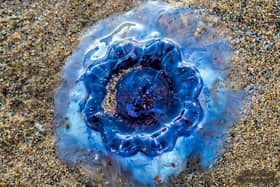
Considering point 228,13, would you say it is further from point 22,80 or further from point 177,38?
point 22,80

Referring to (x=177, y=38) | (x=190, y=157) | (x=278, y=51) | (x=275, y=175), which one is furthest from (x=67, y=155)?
(x=278, y=51)

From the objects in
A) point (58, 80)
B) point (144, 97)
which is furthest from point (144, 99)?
point (58, 80)

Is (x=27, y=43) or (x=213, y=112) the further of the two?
(x=27, y=43)

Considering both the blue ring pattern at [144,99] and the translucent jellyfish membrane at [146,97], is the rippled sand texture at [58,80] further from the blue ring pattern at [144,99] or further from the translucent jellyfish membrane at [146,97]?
the blue ring pattern at [144,99]

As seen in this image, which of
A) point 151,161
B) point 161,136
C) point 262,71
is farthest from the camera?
point 262,71

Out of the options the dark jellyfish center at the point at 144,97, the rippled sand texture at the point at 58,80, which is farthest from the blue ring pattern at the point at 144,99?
the rippled sand texture at the point at 58,80

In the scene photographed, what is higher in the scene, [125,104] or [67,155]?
[125,104]
